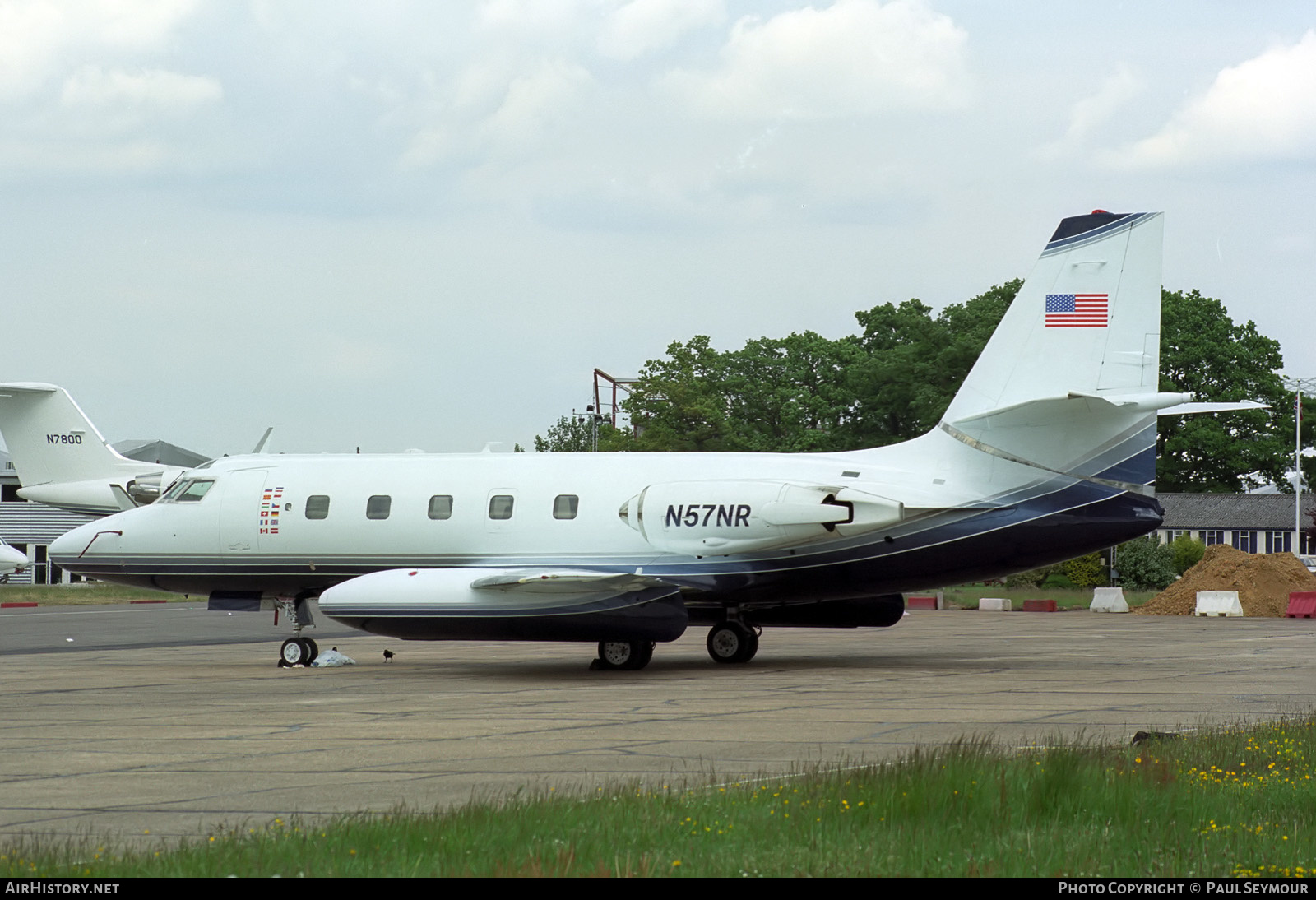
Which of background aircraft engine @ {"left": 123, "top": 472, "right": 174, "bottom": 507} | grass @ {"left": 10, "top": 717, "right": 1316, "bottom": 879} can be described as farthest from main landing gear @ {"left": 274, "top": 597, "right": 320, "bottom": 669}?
grass @ {"left": 10, "top": 717, "right": 1316, "bottom": 879}

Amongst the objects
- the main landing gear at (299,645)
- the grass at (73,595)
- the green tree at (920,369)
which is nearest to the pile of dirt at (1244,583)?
the green tree at (920,369)

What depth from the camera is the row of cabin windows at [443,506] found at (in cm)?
2253

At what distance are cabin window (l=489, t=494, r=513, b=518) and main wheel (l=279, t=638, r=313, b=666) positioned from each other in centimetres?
364

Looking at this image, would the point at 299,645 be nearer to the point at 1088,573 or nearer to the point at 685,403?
the point at 1088,573

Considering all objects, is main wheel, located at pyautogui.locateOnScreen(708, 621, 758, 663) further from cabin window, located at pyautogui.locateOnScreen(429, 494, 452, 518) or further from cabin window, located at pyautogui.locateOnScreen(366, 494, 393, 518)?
cabin window, located at pyautogui.locateOnScreen(366, 494, 393, 518)

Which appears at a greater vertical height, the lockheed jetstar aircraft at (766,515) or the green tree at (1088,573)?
the lockheed jetstar aircraft at (766,515)

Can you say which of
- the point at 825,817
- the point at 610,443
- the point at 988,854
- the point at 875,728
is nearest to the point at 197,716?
the point at 875,728

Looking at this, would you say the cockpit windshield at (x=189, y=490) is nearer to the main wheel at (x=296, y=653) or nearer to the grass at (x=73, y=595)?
the main wheel at (x=296, y=653)

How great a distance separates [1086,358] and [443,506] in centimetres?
964

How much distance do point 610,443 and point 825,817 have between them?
80.8 meters

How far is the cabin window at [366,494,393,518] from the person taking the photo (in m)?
23.2

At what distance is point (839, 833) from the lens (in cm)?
768

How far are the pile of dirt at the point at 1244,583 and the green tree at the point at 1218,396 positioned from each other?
31.6 metres

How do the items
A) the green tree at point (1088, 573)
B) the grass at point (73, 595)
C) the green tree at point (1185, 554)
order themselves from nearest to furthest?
the grass at point (73, 595)
the green tree at point (1088, 573)
the green tree at point (1185, 554)
